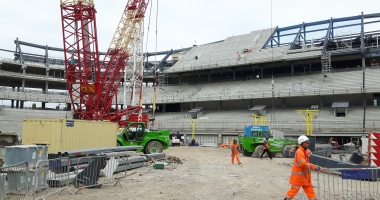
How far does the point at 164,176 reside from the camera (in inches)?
468

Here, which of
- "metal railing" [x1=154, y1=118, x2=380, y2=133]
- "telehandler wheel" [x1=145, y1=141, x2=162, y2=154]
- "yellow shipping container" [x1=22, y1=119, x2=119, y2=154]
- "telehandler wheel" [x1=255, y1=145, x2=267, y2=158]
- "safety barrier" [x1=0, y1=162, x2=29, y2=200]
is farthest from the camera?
"metal railing" [x1=154, y1=118, x2=380, y2=133]

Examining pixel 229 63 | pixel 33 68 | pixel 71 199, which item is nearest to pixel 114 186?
pixel 71 199

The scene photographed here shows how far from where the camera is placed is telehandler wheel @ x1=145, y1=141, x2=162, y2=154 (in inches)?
736

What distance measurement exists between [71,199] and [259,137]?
14537 mm

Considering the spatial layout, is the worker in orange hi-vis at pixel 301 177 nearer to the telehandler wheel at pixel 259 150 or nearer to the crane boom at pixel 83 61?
the telehandler wheel at pixel 259 150

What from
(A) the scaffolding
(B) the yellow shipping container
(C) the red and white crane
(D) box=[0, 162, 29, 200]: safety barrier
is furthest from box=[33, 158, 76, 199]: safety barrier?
(A) the scaffolding

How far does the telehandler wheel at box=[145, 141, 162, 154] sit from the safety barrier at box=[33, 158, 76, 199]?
8474 mm

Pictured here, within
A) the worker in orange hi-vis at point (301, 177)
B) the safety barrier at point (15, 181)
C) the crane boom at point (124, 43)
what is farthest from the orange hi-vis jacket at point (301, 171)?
the crane boom at point (124, 43)

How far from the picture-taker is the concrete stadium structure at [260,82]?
33906 mm

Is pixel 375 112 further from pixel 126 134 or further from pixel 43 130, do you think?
pixel 43 130

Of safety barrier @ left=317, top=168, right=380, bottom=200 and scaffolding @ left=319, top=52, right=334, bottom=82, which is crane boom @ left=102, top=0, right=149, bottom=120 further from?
safety barrier @ left=317, top=168, right=380, bottom=200

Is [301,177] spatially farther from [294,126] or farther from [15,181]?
[294,126]

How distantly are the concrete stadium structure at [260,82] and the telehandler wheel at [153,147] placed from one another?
16.2 metres

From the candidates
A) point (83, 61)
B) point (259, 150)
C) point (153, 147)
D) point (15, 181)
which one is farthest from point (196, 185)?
point (83, 61)
